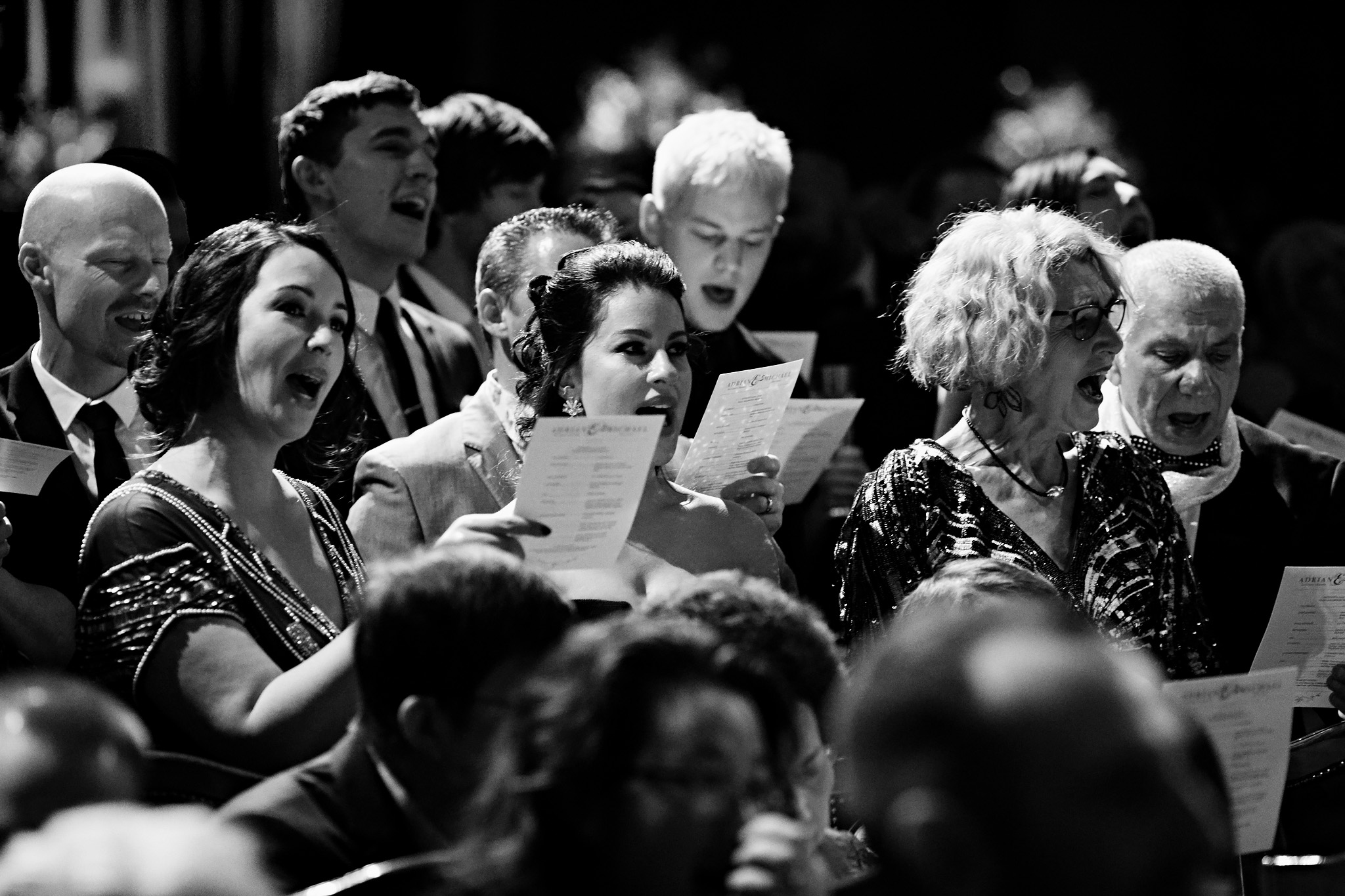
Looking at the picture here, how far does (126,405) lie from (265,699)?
3.80ft

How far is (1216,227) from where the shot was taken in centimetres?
675

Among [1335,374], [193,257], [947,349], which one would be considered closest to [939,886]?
[193,257]

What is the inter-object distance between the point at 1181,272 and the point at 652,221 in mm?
1385

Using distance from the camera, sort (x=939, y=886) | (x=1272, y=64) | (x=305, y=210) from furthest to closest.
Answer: (x=1272, y=64) → (x=305, y=210) → (x=939, y=886)

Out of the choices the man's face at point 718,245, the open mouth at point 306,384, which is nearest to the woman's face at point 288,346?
the open mouth at point 306,384

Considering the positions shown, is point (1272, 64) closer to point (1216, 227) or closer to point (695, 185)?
point (1216, 227)

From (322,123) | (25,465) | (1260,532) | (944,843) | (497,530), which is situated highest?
(944,843)

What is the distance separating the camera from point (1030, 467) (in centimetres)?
353

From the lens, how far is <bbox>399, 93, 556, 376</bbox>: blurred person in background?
5.02 metres

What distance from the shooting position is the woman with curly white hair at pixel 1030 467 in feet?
11.0

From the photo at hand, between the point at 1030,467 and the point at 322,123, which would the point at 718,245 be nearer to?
the point at 322,123

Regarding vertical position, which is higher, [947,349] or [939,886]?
[939,886]

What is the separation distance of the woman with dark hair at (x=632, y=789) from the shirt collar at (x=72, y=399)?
2006 mm

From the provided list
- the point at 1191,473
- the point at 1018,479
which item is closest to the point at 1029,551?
the point at 1018,479
